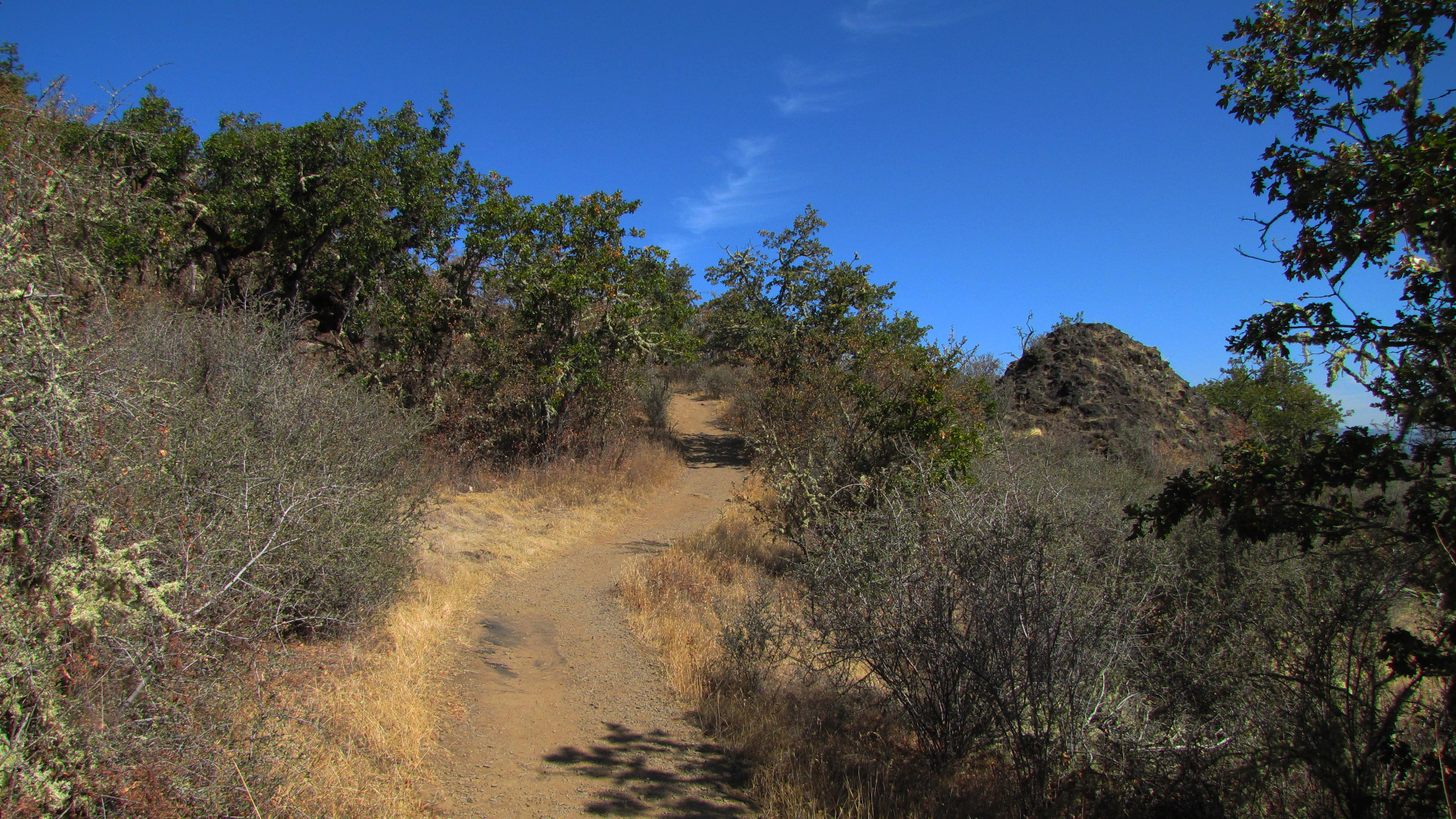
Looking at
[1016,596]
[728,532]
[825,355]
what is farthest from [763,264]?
[1016,596]

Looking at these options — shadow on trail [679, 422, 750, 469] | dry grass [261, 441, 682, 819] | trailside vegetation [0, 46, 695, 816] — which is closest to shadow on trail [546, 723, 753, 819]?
dry grass [261, 441, 682, 819]

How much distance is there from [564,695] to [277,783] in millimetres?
3061

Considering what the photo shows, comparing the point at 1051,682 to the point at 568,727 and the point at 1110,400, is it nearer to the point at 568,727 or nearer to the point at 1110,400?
the point at 568,727

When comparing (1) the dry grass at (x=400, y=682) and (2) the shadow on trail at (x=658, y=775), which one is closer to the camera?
(1) the dry grass at (x=400, y=682)

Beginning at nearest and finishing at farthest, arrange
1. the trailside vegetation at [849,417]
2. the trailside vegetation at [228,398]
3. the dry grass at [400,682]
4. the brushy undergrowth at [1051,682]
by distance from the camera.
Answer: the trailside vegetation at [228,398]
the brushy undergrowth at [1051,682]
the dry grass at [400,682]
the trailside vegetation at [849,417]

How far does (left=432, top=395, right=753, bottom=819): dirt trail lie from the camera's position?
14.6 feet

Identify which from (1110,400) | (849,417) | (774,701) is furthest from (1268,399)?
(774,701)

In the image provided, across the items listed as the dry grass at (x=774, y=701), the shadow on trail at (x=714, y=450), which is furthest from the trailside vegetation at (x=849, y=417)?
the shadow on trail at (x=714, y=450)

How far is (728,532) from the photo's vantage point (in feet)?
41.2

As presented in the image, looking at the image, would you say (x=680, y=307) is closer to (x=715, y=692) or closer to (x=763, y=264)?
(x=763, y=264)

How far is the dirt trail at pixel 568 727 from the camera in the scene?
4441mm

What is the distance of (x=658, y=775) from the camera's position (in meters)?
4.88

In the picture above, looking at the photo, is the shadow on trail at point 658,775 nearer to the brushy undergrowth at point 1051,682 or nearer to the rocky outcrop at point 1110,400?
the brushy undergrowth at point 1051,682

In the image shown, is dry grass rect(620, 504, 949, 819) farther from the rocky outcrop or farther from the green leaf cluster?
the green leaf cluster
